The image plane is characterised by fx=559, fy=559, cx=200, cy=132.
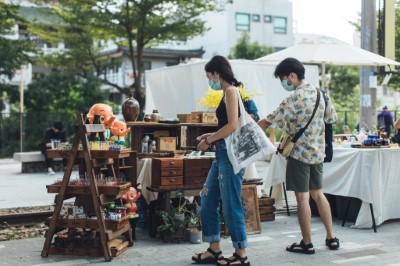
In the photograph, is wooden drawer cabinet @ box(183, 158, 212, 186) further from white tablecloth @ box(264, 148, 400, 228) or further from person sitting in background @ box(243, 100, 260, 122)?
white tablecloth @ box(264, 148, 400, 228)

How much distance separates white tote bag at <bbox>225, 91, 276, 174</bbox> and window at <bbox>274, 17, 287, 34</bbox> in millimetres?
39363

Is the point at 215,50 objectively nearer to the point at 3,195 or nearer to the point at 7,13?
Result: the point at 7,13

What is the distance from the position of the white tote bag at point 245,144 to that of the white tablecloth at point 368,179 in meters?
2.39

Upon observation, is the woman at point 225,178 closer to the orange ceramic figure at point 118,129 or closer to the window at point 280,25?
the orange ceramic figure at point 118,129

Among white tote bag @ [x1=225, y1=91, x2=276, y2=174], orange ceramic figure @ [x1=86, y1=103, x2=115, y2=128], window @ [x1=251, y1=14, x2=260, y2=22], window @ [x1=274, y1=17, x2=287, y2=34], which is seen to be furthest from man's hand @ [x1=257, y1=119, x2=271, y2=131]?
window @ [x1=274, y1=17, x2=287, y2=34]

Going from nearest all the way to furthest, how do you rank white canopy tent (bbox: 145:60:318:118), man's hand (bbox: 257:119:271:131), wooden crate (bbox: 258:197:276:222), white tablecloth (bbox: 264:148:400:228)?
man's hand (bbox: 257:119:271:131), white tablecloth (bbox: 264:148:400:228), wooden crate (bbox: 258:197:276:222), white canopy tent (bbox: 145:60:318:118)

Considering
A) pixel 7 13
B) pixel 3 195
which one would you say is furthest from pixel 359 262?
pixel 7 13

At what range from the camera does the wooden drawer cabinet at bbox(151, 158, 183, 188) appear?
21.0 feet

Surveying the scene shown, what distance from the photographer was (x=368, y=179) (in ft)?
23.0

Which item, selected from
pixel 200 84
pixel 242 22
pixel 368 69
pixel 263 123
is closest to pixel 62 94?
pixel 200 84

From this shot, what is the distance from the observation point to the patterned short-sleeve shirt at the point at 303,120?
570 cm

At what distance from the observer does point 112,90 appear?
41438mm

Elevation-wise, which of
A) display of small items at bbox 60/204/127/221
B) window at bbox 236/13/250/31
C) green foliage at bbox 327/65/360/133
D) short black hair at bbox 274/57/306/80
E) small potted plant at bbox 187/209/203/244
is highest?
window at bbox 236/13/250/31

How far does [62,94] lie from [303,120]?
22240 mm
